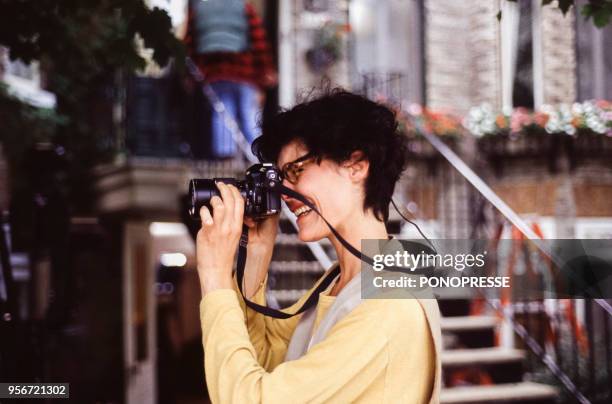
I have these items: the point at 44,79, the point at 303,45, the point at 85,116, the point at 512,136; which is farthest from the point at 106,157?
the point at 512,136

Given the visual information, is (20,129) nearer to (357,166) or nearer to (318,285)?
(318,285)

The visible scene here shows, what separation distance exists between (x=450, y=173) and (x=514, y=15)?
2293 millimetres

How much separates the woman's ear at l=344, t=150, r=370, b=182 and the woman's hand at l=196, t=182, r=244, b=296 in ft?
0.87

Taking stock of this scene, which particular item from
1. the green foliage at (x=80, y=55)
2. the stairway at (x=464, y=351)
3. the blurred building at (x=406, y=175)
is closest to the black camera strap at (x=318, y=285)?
the green foliage at (x=80, y=55)

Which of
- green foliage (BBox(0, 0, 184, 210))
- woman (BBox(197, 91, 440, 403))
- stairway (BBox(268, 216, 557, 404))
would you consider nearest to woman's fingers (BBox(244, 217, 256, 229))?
woman (BBox(197, 91, 440, 403))

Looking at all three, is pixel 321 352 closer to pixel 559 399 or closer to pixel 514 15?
pixel 559 399

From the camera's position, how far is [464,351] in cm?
492

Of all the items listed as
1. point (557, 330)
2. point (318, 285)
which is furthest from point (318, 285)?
point (557, 330)

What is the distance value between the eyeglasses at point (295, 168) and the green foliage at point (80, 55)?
1.65 metres

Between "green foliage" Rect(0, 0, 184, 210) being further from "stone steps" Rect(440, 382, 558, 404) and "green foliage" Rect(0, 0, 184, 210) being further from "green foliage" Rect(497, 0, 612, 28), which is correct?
"stone steps" Rect(440, 382, 558, 404)

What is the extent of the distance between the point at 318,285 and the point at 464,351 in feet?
12.2

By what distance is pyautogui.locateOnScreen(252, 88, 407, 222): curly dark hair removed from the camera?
1.33 metres

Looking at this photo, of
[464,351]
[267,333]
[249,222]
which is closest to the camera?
[249,222]

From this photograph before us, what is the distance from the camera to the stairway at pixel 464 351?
4.48 metres
